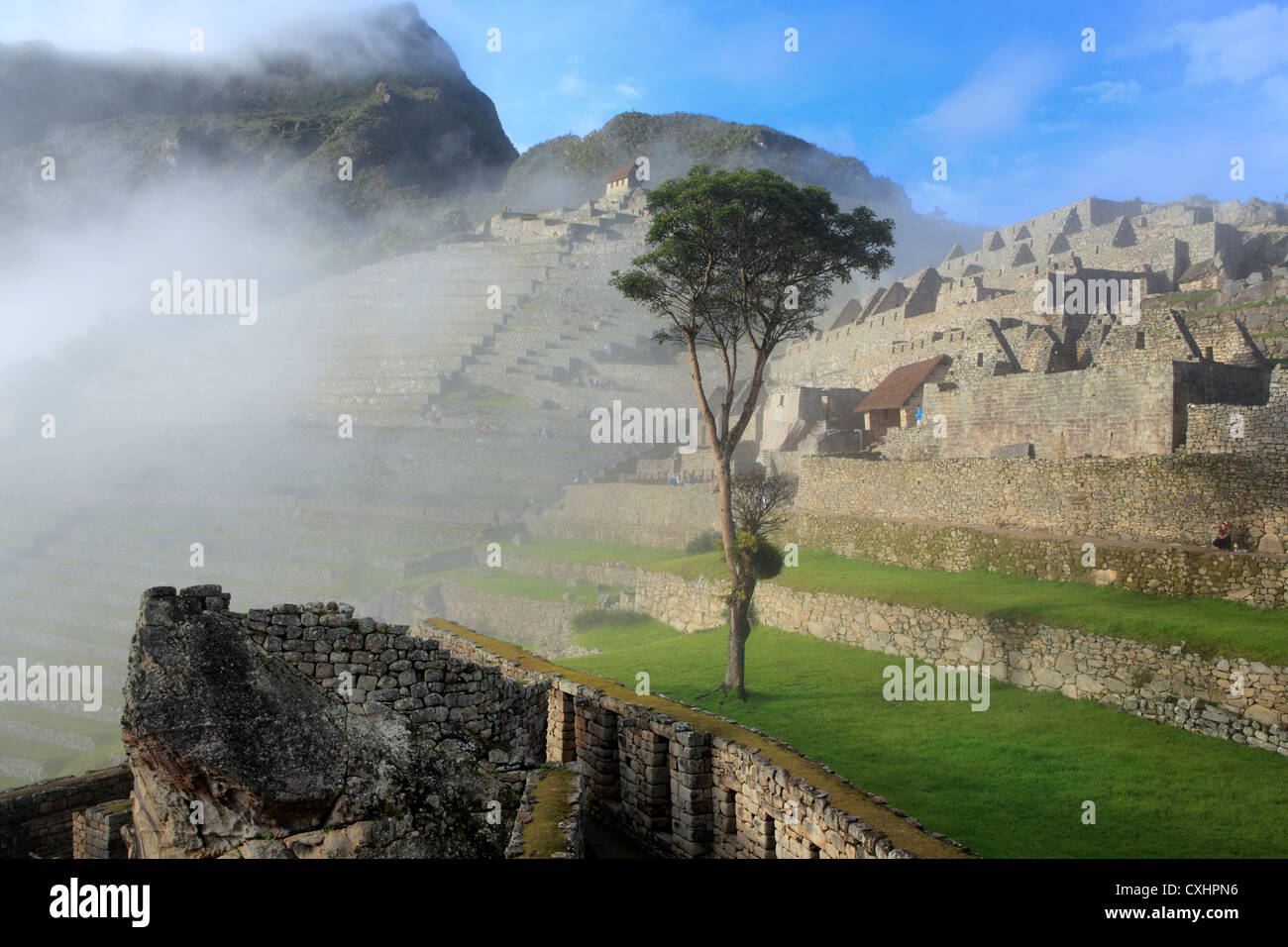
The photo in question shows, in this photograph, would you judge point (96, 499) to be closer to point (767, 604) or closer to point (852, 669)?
point (767, 604)

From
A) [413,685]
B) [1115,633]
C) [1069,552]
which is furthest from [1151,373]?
[413,685]

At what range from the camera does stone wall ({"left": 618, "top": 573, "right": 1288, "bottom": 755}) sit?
10.2 m

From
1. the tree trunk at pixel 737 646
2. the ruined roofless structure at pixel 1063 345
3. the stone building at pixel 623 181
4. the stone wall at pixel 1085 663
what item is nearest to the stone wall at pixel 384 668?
the tree trunk at pixel 737 646

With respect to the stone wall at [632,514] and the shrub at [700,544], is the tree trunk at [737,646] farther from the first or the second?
the stone wall at [632,514]

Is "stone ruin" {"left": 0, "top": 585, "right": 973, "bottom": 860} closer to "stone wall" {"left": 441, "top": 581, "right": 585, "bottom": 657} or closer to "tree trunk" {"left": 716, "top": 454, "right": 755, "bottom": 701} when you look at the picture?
"tree trunk" {"left": 716, "top": 454, "right": 755, "bottom": 701}

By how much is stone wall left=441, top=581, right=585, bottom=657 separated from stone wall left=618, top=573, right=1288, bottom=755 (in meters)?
11.0

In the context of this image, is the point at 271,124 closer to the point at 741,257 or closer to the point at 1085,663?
the point at 741,257

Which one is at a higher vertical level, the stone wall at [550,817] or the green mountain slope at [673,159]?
the green mountain slope at [673,159]

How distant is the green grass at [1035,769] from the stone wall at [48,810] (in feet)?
29.1

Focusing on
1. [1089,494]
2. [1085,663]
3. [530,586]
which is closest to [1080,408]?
[1089,494]

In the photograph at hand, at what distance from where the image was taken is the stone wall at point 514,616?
2900cm

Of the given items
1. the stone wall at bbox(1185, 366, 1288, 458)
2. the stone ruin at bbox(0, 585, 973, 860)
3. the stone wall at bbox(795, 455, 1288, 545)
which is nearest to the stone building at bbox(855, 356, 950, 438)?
the stone wall at bbox(795, 455, 1288, 545)

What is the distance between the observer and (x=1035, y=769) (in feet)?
33.5
